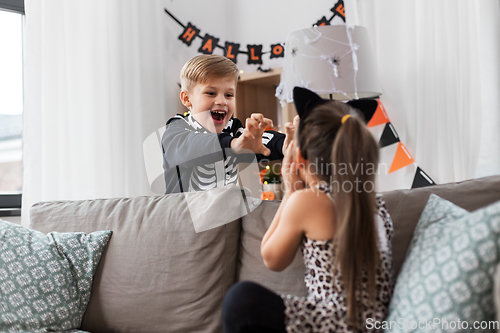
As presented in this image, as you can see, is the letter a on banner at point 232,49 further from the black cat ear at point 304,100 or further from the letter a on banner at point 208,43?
the black cat ear at point 304,100

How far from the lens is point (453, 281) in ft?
2.25

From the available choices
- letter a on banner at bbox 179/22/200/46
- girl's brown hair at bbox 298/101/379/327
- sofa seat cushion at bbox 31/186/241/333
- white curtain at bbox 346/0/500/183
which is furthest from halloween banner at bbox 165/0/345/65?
girl's brown hair at bbox 298/101/379/327

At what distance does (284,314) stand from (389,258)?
0.86 ft

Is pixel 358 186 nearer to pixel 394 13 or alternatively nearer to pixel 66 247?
pixel 66 247

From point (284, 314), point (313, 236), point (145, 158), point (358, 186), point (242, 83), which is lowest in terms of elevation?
point (284, 314)

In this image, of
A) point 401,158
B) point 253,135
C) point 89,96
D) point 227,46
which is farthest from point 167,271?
point 227,46

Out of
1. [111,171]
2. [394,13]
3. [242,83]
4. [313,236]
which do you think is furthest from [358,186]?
[242,83]

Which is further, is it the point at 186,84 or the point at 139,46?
the point at 139,46

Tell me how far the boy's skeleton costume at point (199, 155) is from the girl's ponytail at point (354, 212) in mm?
417

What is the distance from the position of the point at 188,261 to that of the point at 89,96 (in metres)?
1.32

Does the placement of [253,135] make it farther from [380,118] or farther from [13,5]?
[13,5]

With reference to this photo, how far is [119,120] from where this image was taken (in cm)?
221

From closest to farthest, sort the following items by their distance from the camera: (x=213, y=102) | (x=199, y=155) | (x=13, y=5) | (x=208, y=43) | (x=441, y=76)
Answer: (x=199, y=155) → (x=213, y=102) → (x=441, y=76) → (x=13, y=5) → (x=208, y=43)

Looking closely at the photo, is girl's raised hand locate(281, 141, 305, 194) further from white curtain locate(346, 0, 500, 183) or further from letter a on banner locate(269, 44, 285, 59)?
letter a on banner locate(269, 44, 285, 59)
